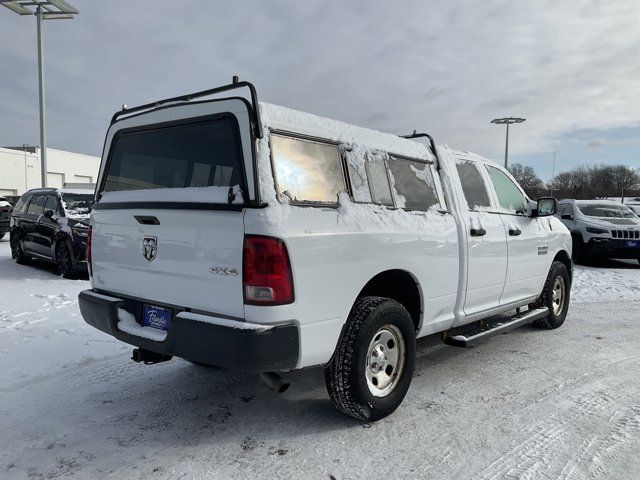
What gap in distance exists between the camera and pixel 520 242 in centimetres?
516

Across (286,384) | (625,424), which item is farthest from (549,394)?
(286,384)

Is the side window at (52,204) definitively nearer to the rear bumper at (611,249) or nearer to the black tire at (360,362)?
the black tire at (360,362)

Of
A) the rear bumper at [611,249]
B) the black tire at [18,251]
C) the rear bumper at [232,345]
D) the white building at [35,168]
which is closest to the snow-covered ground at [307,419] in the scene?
the rear bumper at [232,345]

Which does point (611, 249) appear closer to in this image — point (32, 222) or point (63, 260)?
point (63, 260)

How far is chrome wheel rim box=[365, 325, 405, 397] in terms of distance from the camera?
3496mm

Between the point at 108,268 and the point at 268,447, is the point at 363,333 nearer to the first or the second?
the point at 268,447

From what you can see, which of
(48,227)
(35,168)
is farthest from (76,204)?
(35,168)

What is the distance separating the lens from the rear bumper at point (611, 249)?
11648 millimetres

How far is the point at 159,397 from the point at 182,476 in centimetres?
123

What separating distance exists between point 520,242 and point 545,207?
2.02 feet

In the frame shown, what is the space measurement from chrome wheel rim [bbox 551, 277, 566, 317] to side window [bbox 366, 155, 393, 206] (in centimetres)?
349

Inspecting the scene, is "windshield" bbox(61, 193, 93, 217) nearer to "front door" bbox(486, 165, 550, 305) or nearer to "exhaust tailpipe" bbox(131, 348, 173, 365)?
"exhaust tailpipe" bbox(131, 348, 173, 365)

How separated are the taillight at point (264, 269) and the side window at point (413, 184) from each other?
1.33 m

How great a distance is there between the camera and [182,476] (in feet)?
9.23
